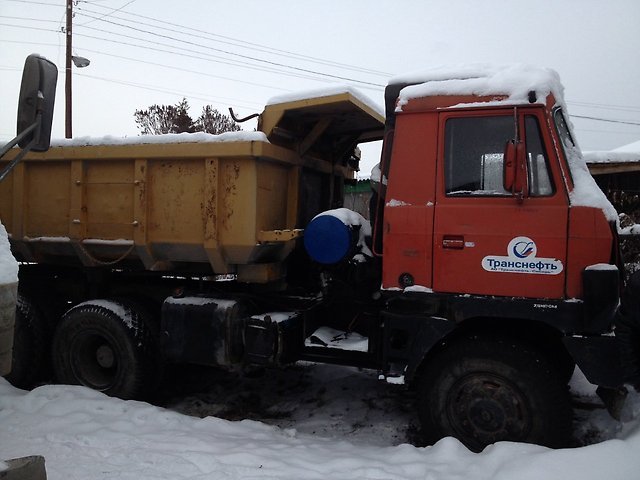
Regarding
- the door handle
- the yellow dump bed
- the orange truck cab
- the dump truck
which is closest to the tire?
the dump truck

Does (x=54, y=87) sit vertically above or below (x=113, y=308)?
above

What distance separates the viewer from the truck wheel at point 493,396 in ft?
11.5

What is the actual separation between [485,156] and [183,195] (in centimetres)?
265

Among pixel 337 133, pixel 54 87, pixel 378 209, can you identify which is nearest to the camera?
pixel 54 87

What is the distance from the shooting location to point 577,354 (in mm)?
3416

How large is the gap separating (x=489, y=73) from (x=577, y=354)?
209 cm

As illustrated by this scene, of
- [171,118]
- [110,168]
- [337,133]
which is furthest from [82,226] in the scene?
[171,118]

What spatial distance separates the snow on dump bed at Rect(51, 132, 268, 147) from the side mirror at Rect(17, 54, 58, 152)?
1529 millimetres

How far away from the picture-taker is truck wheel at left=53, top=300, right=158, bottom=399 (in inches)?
192

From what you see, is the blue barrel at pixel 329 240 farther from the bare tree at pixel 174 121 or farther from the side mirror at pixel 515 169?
the bare tree at pixel 174 121

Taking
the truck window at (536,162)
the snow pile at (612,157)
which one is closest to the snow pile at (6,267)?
the truck window at (536,162)

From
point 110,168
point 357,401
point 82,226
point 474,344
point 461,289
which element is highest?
point 110,168

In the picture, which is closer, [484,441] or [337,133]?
[484,441]

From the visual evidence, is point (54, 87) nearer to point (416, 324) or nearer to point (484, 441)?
point (416, 324)
